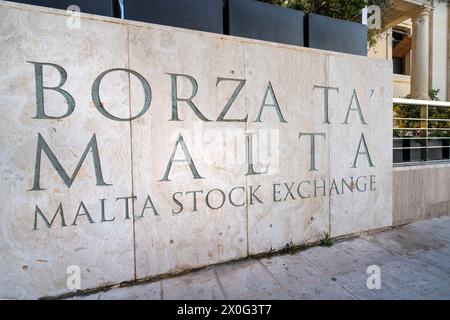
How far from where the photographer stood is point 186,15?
298cm

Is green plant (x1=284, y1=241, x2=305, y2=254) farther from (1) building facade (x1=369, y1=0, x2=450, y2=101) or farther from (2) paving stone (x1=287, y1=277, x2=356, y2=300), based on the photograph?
(1) building facade (x1=369, y1=0, x2=450, y2=101)

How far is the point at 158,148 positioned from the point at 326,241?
249 cm

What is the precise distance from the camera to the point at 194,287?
2480 mm

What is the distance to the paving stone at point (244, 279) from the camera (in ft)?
7.84

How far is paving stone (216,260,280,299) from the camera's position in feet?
7.84

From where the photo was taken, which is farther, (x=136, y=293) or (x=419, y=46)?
(x=419, y=46)

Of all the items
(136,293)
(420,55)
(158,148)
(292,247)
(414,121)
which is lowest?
(136,293)

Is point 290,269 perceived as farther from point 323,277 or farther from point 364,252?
point 364,252

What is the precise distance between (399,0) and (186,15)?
29.8 feet

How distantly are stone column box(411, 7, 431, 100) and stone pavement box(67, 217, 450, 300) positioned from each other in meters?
→ 8.07

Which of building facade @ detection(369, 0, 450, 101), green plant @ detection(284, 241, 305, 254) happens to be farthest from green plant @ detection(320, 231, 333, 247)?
building facade @ detection(369, 0, 450, 101)

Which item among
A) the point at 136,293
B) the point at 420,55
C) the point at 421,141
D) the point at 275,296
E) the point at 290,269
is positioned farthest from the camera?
the point at 420,55

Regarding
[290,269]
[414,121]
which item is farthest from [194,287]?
[414,121]

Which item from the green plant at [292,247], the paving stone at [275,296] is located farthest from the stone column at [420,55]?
the paving stone at [275,296]
